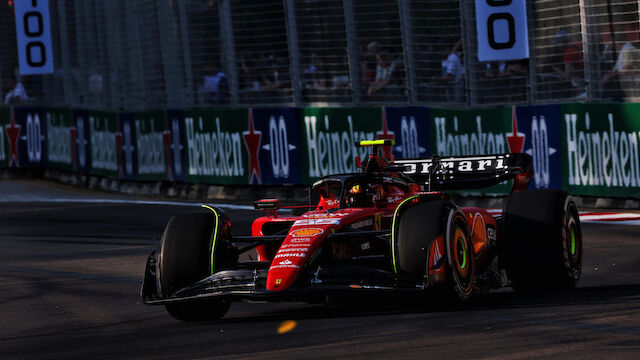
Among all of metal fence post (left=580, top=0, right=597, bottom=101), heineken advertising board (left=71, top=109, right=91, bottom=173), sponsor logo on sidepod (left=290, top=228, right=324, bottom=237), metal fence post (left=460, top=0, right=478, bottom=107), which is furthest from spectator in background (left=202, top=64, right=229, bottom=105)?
sponsor logo on sidepod (left=290, top=228, right=324, bottom=237)

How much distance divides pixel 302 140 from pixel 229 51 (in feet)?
7.21

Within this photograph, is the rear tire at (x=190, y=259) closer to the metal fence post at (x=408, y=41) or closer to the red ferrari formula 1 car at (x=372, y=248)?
the red ferrari formula 1 car at (x=372, y=248)

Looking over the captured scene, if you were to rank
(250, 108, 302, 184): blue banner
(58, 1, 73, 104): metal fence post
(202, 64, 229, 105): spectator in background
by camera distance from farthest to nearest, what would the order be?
1. (58, 1, 73, 104): metal fence post
2. (202, 64, 229, 105): spectator in background
3. (250, 108, 302, 184): blue banner

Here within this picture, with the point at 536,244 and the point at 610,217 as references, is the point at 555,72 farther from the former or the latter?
the point at 536,244

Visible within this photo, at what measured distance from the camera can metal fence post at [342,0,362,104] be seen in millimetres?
20344

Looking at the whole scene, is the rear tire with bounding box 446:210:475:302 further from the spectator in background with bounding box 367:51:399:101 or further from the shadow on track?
the spectator in background with bounding box 367:51:399:101

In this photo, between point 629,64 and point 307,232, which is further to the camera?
point 629,64

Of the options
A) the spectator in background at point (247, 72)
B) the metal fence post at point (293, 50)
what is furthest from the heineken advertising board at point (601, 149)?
the spectator in background at point (247, 72)

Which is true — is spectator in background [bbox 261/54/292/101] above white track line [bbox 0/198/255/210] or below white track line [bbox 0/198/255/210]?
above

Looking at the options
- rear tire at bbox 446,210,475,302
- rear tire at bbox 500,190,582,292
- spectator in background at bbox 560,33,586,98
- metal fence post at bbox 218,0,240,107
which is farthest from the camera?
metal fence post at bbox 218,0,240,107

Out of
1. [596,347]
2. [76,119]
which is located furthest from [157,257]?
[76,119]

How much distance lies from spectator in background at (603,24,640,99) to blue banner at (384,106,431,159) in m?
3.33

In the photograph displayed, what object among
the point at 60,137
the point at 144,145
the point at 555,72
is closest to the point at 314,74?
the point at 144,145

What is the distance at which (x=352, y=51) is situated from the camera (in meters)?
20.5
